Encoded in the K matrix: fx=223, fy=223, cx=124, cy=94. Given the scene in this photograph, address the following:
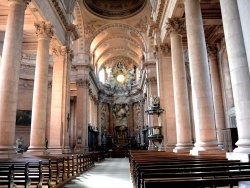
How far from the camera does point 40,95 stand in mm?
12094

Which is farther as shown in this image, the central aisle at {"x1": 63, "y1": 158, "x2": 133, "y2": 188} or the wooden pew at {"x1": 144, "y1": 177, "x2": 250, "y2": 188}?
the central aisle at {"x1": 63, "y1": 158, "x2": 133, "y2": 188}

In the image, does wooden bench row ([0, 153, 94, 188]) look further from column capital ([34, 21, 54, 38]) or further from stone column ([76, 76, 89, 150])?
stone column ([76, 76, 89, 150])

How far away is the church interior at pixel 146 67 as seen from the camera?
6840 millimetres

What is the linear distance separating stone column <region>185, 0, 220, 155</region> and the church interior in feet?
0.12

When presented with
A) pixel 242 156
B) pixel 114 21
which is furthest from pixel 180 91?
pixel 114 21

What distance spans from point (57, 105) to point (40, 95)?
2.87 m

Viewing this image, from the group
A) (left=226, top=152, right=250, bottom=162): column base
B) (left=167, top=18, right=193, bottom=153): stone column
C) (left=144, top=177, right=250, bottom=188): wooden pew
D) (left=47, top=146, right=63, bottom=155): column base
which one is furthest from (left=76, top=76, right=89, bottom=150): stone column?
(left=144, top=177, right=250, bottom=188): wooden pew

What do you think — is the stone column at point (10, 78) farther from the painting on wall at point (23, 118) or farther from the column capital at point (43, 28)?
the painting on wall at point (23, 118)

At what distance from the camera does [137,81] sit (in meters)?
38.0

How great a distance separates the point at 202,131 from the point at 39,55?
9.52m

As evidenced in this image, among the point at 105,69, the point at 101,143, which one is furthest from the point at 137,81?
the point at 101,143

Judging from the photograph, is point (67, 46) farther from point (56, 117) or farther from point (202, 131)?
point (202, 131)

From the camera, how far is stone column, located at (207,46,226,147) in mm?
15406

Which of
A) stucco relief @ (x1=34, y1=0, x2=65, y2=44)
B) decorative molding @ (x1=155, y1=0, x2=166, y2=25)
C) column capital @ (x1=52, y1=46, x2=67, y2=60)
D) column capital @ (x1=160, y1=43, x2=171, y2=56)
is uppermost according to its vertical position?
decorative molding @ (x1=155, y1=0, x2=166, y2=25)
